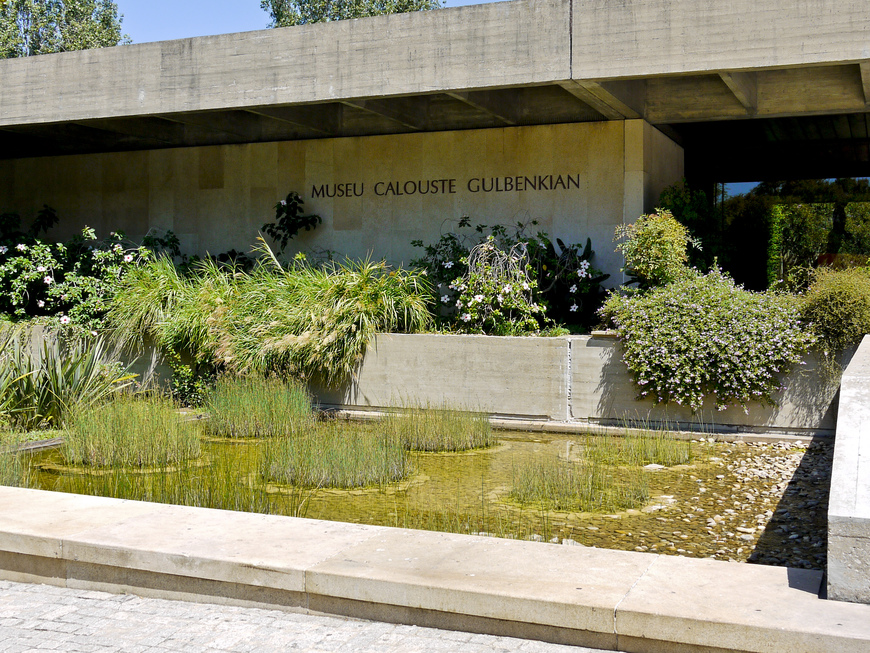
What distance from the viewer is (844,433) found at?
4.21m

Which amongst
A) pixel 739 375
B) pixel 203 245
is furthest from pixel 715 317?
pixel 203 245

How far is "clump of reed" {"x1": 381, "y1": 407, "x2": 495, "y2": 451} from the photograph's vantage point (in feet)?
25.4

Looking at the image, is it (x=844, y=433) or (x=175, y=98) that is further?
(x=175, y=98)

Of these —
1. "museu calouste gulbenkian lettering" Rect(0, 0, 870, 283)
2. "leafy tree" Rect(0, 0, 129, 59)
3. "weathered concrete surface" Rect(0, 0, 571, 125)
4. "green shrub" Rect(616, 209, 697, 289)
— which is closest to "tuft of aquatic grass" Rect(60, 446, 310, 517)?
"weathered concrete surface" Rect(0, 0, 571, 125)

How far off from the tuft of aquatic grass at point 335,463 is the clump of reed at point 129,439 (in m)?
0.86

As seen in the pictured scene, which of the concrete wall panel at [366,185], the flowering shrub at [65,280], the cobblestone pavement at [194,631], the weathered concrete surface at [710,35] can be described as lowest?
the cobblestone pavement at [194,631]

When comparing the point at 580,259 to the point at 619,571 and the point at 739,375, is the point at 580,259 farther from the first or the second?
the point at 619,571

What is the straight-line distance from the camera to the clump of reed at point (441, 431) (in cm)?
773

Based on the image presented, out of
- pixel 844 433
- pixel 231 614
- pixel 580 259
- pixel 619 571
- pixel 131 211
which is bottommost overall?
pixel 231 614

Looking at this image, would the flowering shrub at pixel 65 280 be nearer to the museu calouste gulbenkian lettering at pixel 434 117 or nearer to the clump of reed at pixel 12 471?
the museu calouste gulbenkian lettering at pixel 434 117

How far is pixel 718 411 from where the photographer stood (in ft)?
28.4

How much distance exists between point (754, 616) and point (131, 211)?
13.0 m

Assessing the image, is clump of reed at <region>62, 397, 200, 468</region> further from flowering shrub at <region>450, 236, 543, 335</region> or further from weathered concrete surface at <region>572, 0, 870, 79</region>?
weathered concrete surface at <region>572, 0, 870, 79</region>

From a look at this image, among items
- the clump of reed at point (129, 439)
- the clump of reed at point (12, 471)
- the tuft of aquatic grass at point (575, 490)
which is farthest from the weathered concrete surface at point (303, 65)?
the clump of reed at point (12, 471)
